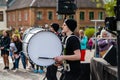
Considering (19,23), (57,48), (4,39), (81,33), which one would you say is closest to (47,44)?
(57,48)

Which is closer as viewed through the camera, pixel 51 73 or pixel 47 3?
pixel 51 73

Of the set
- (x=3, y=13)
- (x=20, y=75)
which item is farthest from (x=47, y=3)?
(x=20, y=75)

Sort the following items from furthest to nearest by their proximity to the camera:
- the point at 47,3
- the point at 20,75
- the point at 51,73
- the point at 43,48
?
the point at 47,3, the point at 20,75, the point at 51,73, the point at 43,48

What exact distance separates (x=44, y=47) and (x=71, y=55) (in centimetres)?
99

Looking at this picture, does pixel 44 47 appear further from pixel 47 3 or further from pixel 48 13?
pixel 48 13

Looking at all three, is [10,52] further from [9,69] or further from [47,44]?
[47,44]

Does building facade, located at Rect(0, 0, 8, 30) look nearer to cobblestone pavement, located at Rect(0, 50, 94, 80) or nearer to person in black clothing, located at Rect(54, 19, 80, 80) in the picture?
cobblestone pavement, located at Rect(0, 50, 94, 80)

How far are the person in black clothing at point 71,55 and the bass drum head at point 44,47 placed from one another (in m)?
0.44

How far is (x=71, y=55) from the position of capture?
802 cm

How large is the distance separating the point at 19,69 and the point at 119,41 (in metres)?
13.7

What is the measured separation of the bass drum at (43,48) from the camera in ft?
28.4

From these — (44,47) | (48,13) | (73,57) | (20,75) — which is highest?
(48,13)

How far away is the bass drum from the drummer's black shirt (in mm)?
488

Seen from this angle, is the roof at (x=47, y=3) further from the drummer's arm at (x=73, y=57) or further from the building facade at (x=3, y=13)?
the drummer's arm at (x=73, y=57)
